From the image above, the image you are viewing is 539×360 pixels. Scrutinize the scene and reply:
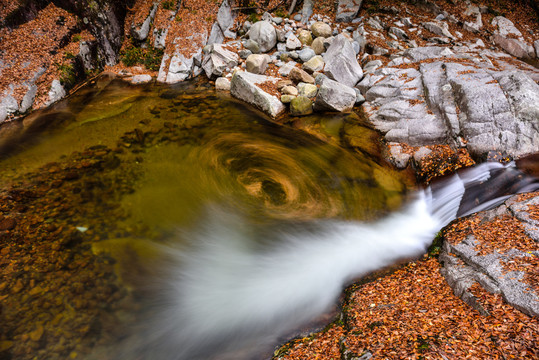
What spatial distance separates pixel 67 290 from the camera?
457cm

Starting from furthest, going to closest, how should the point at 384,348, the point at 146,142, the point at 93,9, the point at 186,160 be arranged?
the point at 93,9 < the point at 146,142 < the point at 186,160 < the point at 384,348

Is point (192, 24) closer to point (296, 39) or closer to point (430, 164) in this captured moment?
point (296, 39)

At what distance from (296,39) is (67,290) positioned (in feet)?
39.4

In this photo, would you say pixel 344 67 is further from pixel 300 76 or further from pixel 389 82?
pixel 389 82

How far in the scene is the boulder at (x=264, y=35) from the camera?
→ 1201 cm

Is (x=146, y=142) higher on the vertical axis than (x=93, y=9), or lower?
lower

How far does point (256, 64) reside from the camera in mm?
10992

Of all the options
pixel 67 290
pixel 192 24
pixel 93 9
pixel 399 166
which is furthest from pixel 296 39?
pixel 67 290

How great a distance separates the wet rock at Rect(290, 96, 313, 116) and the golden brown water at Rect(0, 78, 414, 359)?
33 cm

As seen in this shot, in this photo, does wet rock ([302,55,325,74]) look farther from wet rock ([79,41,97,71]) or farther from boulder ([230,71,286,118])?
wet rock ([79,41,97,71])

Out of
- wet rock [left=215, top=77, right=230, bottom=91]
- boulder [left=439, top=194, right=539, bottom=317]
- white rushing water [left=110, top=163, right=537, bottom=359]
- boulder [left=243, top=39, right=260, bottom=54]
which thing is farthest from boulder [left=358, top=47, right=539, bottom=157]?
wet rock [left=215, top=77, right=230, bottom=91]

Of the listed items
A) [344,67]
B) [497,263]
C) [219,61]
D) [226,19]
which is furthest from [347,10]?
[497,263]

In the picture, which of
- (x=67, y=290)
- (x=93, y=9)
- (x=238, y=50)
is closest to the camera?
(x=67, y=290)

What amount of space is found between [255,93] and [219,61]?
9.81 feet
